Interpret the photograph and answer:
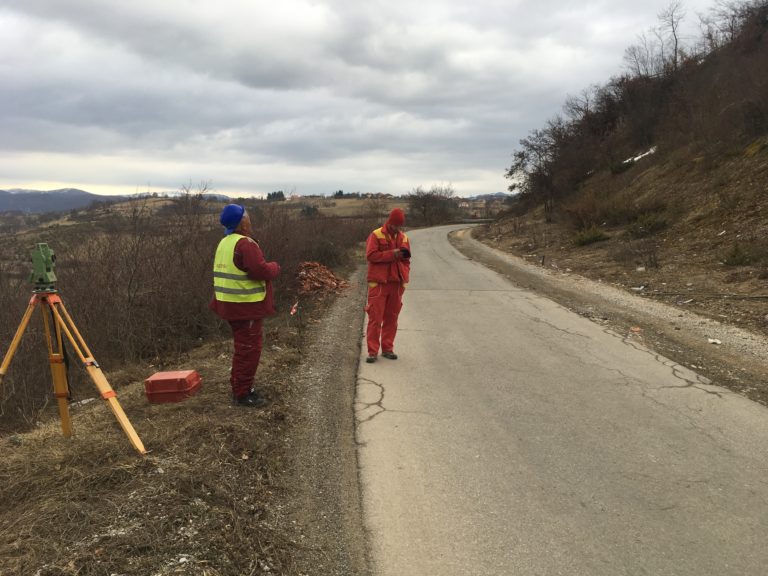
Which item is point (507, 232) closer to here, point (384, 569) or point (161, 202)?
point (161, 202)

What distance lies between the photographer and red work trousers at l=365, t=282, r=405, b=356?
6234mm

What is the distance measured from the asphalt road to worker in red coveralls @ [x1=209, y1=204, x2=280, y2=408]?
3.77 feet

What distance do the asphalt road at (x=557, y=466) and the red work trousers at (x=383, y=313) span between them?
1.00 feet

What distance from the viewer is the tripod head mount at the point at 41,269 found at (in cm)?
329

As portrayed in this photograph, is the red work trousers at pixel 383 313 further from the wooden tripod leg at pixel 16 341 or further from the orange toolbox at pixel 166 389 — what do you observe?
the wooden tripod leg at pixel 16 341

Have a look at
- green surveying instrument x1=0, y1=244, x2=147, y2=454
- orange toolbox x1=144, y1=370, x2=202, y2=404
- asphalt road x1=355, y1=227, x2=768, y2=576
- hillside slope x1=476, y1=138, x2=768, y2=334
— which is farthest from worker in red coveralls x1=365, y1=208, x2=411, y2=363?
hillside slope x1=476, y1=138, x2=768, y2=334

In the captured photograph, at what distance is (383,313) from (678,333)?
4719 mm

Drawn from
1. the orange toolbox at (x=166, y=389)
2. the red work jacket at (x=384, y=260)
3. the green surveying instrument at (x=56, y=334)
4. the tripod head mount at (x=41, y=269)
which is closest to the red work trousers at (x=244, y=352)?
the orange toolbox at (x=166, y=389)

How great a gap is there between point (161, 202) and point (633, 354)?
873cm

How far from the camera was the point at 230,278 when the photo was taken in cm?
430

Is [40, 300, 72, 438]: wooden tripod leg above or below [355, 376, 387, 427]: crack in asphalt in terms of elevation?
above

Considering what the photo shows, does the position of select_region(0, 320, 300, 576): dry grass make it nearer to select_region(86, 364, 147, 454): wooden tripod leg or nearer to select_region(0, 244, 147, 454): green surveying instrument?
select_region(86, 364, 147, 454): wooden tripod leg

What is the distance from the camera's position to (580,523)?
3061 millimetres

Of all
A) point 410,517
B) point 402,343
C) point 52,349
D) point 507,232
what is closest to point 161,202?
point 402,343
